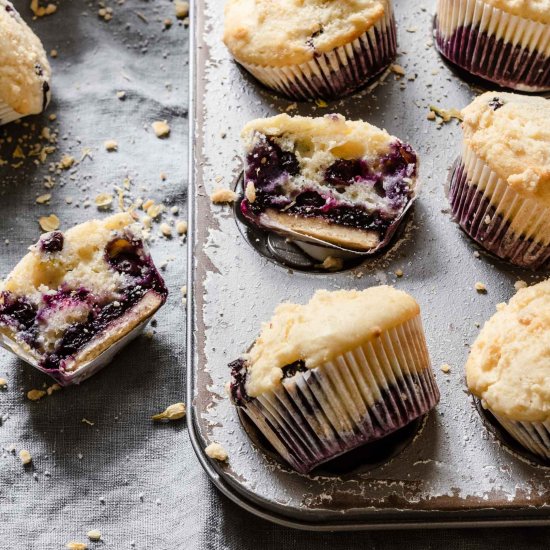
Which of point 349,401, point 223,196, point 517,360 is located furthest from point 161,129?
point 517,360

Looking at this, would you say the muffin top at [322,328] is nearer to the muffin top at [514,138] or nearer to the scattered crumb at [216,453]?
the scattered crumb at [216,453]

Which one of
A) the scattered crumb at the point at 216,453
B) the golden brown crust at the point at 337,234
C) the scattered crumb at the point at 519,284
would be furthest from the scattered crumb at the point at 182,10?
the scattered crumb at the point at 216,453

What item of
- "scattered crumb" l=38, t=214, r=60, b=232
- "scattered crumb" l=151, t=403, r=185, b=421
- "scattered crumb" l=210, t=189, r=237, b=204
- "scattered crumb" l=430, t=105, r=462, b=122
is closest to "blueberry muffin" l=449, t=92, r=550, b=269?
"scattered crumb" l=430, t=105, r=462, b=122

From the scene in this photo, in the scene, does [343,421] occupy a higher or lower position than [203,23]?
lower

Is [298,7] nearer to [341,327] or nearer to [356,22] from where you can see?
[356,22]

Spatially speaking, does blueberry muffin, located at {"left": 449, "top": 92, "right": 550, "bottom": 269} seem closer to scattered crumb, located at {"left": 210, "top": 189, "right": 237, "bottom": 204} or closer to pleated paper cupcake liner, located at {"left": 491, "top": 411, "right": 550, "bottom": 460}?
pleated paper cupcake liner, located at {"left": 491, "top": 411, "right": 550, "bottom": 460}

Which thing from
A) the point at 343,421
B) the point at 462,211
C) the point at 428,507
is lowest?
the point at 428,507

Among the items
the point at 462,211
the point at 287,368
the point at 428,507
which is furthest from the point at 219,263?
the point at 428,507
